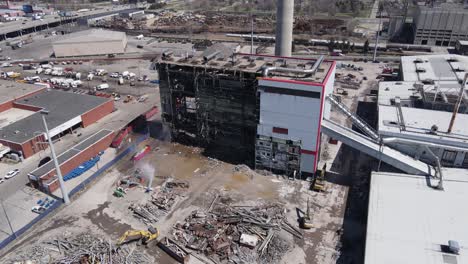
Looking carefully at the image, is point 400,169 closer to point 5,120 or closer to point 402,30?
point 5,120

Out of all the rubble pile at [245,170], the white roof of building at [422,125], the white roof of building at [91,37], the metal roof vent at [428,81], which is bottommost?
the rubble pile at [245,170]

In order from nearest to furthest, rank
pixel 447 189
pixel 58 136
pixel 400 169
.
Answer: pixel 447 189 → pixel 400 169 → pixel 58 136

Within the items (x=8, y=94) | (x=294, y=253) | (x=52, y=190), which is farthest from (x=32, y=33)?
(x=294, y=253)

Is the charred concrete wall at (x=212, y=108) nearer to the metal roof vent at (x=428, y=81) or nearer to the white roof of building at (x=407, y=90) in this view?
the white roof of building at (x=407, y=90)

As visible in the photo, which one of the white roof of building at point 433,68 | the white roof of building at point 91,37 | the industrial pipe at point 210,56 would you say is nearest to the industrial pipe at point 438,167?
the white roof of building at point 433,68

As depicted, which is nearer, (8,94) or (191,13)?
(8,94)

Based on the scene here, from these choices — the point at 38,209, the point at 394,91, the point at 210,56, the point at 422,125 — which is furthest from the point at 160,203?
the point at 394,91

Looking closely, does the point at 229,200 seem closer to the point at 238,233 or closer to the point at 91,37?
the point at 238,233
